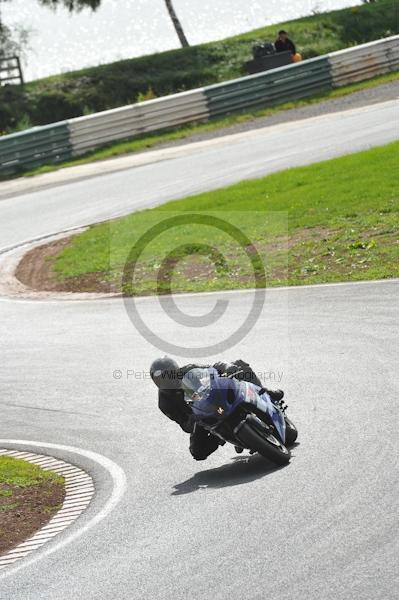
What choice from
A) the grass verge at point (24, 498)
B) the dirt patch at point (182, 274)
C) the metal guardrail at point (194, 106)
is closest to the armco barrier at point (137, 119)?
the metal guardrail at point (194, 106)

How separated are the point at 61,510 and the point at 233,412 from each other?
1.85 metres

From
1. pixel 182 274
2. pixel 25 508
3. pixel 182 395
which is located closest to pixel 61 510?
pixel 25 508

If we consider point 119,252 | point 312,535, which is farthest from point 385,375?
point 119,252

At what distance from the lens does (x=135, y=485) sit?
32.8 ft

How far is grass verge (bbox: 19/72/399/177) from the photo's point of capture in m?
31.6

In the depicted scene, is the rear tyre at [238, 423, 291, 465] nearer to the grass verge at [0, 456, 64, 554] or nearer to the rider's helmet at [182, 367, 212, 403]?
the rider's helmet at [182, 367, 212, 403]

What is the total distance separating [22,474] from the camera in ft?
35.6

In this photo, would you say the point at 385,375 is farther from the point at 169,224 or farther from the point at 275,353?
the point at 169,224

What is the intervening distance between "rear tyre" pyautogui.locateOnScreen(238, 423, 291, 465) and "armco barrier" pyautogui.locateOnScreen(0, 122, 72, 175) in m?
23.0

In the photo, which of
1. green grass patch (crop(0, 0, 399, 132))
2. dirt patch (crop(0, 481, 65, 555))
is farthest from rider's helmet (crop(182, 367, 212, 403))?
green grass patch (crop(0, 0, 399, 132))

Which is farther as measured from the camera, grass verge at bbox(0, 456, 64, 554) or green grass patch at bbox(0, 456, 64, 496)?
green grass patch at bbox(0, 456, 64, 496)

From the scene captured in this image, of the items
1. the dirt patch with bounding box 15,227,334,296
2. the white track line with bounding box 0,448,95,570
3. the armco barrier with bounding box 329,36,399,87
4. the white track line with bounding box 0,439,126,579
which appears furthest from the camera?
the armco barrier with bounding box 329,36,399,87

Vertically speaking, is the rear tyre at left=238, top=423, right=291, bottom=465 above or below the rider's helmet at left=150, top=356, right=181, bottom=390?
below

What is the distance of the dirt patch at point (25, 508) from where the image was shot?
369 inches
